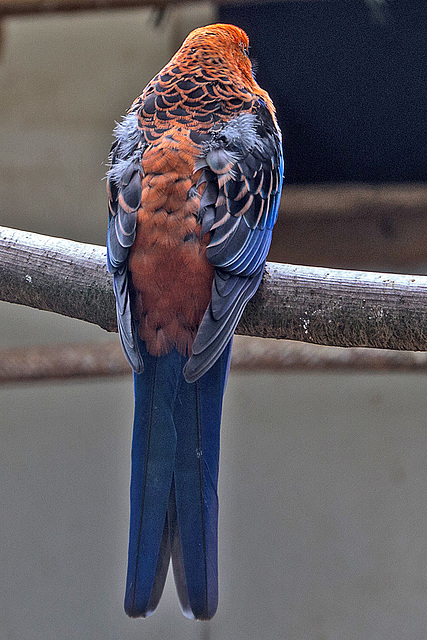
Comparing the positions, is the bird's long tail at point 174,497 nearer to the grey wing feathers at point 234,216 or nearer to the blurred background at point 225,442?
the grey wing feathers at point 234,216

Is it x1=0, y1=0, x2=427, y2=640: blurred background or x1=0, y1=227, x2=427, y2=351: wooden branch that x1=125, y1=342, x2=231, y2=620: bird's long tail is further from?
x1=0, y1=0, x2=427, y2=640: blurred background

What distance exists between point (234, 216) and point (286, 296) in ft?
0.47

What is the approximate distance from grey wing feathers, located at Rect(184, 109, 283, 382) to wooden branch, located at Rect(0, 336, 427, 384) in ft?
2.23

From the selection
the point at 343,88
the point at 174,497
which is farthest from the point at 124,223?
the point at 343,88

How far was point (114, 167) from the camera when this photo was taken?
3.42 ft

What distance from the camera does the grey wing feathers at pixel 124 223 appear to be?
0.90 metres

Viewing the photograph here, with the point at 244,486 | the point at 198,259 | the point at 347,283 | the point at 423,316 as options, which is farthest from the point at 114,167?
the point at 244,486

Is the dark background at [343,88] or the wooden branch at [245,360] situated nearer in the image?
the wooden branch at [245,360]

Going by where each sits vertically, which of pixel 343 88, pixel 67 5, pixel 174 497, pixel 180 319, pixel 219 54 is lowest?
pixel 174 497

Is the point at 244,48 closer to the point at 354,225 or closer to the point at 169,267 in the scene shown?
the point at 169,267

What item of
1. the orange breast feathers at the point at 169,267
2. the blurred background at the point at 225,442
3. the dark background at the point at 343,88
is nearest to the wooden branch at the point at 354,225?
the blurred background at the point at 225,442

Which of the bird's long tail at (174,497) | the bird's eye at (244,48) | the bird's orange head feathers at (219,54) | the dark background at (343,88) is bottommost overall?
the bird's long tail at (174,497)

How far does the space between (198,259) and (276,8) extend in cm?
199

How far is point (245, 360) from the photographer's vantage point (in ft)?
5.65
